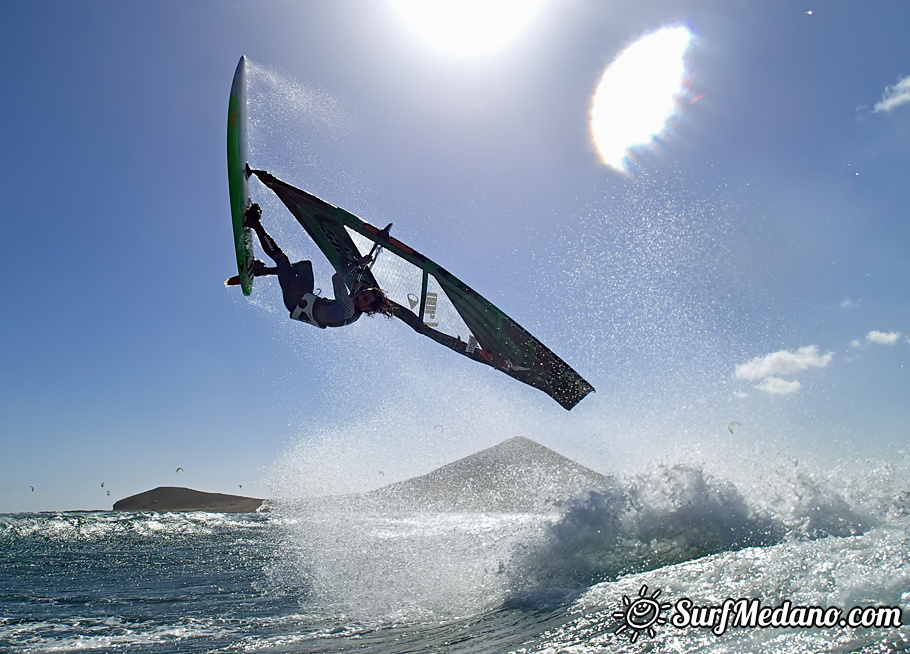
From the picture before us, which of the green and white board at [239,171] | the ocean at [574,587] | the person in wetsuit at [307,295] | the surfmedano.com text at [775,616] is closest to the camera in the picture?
the surfmedano.com text at [775,616]

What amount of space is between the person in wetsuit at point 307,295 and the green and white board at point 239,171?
7.4 inches

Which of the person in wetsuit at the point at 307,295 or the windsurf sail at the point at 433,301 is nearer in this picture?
the person in wetsuit at the point at 307,295

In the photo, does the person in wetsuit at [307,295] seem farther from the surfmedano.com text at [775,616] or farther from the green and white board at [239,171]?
the surfmedano.com text at [775,616]

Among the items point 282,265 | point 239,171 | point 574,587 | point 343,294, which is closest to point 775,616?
point 574,587

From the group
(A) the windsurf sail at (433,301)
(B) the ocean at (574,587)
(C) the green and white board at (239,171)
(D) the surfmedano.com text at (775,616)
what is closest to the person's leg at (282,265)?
(C) the green and white board at (239,171)

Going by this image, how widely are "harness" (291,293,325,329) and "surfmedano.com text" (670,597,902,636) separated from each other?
590 centimetres

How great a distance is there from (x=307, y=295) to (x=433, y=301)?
8.00 ft

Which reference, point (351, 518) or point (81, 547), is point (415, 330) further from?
point (81, 547)

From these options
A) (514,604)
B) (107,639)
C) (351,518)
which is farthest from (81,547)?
(514,604)

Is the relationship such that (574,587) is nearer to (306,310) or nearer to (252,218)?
(306,310)

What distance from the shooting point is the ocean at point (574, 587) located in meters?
3.79

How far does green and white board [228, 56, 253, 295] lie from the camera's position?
735 cm

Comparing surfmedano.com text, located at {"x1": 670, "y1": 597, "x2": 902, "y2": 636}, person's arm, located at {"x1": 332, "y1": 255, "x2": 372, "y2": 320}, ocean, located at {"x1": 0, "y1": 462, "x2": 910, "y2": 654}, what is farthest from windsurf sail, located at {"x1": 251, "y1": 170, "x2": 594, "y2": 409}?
surfmedano.com text, located at {"x1": 670, "y1": 597, "x2": 902, "y2": 636}

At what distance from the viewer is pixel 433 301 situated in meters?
9.16
